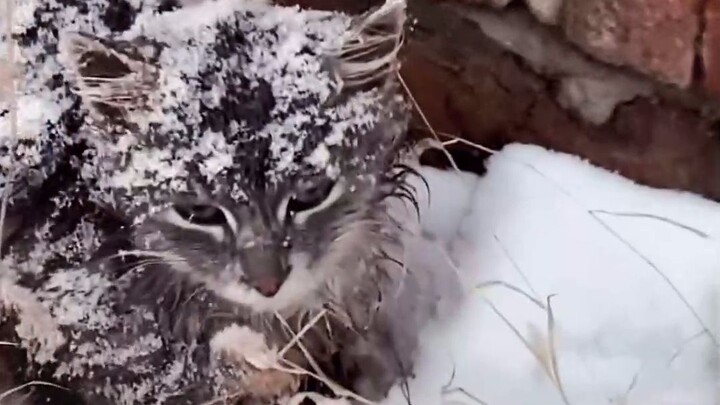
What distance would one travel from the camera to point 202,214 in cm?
84

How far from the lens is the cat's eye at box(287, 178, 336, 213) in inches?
32.9

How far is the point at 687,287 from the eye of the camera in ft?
3.52

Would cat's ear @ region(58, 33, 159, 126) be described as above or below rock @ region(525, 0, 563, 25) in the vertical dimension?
above

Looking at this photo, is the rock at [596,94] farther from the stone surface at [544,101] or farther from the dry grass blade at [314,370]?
the dry grass blade at [314,370]

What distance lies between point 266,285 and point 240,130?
0.14 meters

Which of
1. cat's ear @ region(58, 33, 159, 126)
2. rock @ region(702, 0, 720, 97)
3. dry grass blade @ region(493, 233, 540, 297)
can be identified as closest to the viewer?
cat's ear @ region(58, 33, 159, 126)

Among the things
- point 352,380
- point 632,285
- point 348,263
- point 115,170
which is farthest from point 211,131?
point 632,285

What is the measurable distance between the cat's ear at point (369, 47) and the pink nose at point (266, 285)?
0.18m

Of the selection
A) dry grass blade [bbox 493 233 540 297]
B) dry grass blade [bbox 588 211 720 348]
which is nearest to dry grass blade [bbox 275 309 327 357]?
dry grass blade [bbox 493 233 540 297]

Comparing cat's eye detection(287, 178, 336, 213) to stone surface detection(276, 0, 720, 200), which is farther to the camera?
stone surface detection(276, 0, 720, 200)

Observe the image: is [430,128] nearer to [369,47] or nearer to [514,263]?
[514,263]

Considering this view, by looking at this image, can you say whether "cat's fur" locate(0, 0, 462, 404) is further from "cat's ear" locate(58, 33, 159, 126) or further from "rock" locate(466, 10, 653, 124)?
"rock" locate(466, 10, 653, 124)

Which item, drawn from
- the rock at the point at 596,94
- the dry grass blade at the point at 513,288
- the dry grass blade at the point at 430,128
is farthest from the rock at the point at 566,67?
the dry grass blade at the point at 513,288

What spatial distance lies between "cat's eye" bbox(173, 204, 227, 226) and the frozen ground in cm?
33
